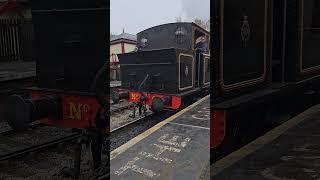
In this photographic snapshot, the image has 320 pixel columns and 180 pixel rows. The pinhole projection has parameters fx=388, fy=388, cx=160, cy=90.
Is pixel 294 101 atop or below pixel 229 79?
below

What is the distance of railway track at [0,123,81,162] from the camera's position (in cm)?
484

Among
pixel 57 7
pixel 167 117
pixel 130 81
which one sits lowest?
pixel 167 117

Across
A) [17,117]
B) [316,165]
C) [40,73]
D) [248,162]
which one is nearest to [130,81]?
[17,117]

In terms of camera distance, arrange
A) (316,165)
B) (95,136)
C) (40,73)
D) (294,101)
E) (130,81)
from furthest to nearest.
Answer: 1. (294,101)
2. (316,165)
3. (40,73)
4. (95,136)
5. (130,81)

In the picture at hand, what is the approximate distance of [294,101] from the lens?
5.17 metres

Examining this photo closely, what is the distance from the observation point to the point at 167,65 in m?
1.34

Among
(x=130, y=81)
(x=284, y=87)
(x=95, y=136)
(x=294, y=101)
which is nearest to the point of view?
(x=130, y=81)

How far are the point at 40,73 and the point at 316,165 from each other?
2718 mm

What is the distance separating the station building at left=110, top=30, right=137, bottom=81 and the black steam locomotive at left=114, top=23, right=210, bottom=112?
0.02 metres

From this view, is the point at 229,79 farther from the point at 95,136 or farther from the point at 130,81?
the point at 130,81

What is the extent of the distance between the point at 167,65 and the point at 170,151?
309 mm

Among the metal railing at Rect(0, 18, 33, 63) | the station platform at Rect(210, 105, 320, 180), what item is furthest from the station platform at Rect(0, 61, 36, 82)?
the station platform at Rect(210, 105, 320, 180)

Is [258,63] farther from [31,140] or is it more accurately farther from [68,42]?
[31,140]

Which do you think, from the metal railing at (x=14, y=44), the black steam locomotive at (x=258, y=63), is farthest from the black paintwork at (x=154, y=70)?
the metal railing at (x=14, y=44)
